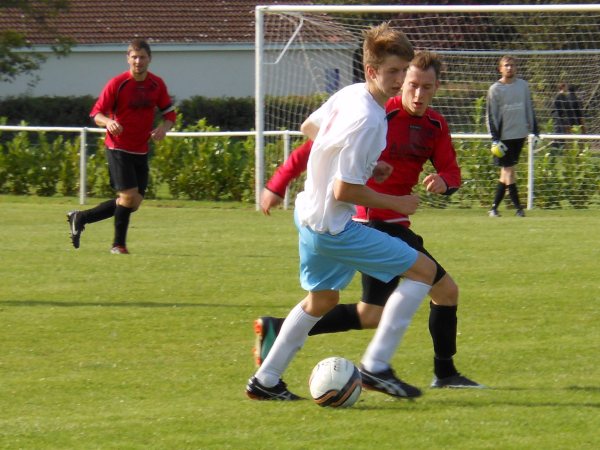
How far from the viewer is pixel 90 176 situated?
61.3ft

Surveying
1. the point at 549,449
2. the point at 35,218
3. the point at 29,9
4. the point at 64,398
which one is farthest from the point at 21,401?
the point at 29,9

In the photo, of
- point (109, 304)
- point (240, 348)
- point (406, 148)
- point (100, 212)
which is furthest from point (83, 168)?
point (406, 148)

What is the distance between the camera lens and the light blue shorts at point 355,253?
5465mm

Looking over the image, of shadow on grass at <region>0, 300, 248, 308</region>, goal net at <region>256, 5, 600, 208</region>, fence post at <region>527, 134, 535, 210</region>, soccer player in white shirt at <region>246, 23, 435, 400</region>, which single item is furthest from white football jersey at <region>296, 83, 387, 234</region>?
fence post at <region>527, 134, 535, 210</region>

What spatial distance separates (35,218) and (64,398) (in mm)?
9928

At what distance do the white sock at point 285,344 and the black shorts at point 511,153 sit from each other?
394 inches

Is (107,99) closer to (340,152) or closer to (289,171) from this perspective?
(289,171)

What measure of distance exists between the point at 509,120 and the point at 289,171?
10.1 m

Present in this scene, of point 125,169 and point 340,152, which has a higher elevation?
point 340,152

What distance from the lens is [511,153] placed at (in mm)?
15484

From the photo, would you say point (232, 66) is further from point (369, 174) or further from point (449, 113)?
point (369, 174)

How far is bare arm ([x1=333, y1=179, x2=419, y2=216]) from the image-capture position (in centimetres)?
528

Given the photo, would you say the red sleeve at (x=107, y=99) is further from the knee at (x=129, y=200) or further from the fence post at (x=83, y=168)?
the fence post at (x=83, y=168)

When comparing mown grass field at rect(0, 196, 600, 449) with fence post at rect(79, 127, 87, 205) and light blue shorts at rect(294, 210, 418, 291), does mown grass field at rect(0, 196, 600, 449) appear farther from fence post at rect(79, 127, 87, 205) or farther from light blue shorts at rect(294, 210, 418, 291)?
fence post at rect(79, 127, 87, 205)
